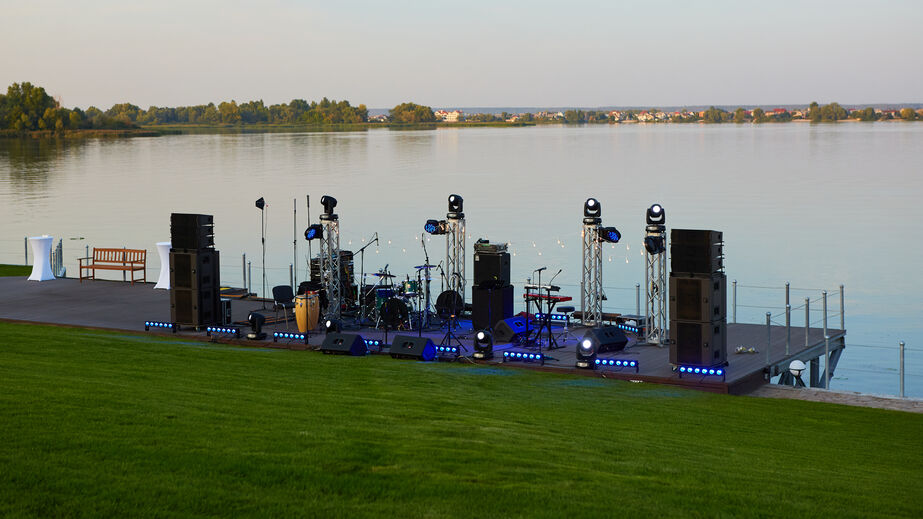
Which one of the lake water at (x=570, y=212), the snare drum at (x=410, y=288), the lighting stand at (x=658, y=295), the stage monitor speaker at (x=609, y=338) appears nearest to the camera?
the stage monitor speaker at (x=609, y=338)

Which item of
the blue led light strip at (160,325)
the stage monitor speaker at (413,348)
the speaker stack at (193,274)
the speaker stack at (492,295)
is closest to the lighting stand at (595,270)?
the speaker stack at (492,295)

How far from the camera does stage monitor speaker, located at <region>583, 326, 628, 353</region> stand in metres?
17.7

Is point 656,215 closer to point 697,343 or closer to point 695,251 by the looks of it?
point 695,251

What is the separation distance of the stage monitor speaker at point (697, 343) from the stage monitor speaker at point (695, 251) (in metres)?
0.83

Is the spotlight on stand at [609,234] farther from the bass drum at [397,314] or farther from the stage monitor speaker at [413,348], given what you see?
the stage monitor speaker at [413,348]

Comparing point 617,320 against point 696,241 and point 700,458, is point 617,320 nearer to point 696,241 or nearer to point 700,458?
point 696,241

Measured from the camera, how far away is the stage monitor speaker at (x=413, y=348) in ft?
56.1

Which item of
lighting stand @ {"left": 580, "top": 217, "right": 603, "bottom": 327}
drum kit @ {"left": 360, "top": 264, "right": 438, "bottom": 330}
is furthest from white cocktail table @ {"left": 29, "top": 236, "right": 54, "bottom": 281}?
lighting stand @ {"left": 580, "top": 217, "right": 603, "bottom": 327}

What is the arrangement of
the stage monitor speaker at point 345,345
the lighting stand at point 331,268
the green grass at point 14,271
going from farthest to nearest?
the green grass at point 14,271 < the lighting stand at point 331,268 < the stage monitor speaker at point 345,345

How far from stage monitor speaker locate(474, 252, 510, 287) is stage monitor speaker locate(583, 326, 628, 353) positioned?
10.2 feet

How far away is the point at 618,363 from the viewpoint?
1630cm

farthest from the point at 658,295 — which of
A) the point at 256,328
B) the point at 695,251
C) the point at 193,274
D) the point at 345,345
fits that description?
the point at 193,274

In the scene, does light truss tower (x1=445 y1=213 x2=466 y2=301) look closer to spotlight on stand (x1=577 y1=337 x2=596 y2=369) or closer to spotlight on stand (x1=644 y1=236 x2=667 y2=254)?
spotlight on stand (x1=644 y1=236 x2=667 y2=254)

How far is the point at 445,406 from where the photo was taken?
39.7 feet
